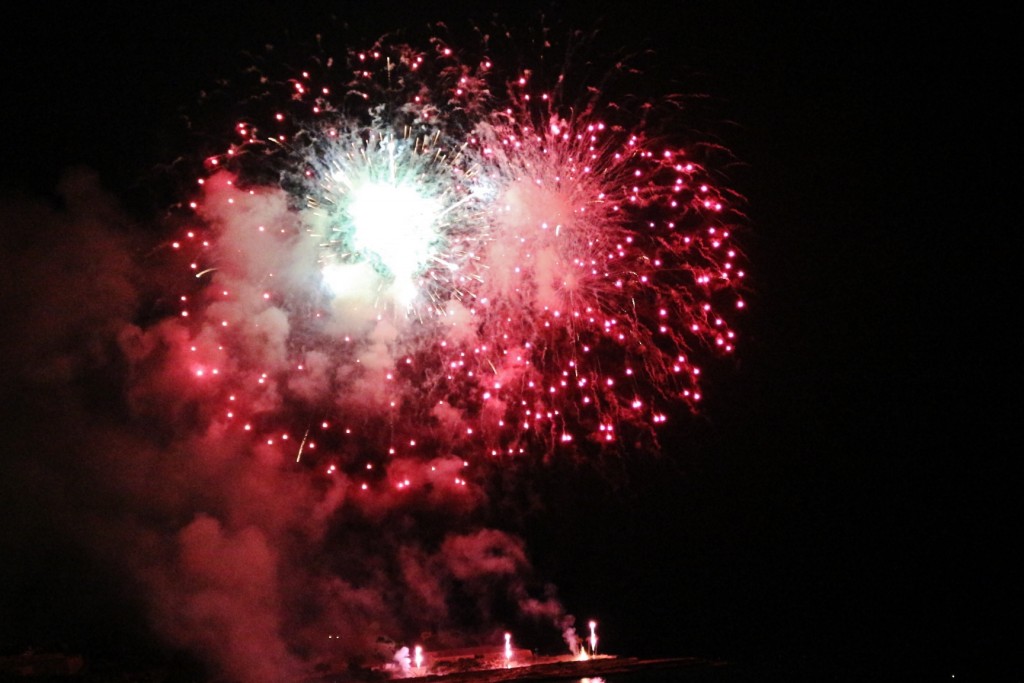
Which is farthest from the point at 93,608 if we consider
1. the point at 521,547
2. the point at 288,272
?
the point at 521,547

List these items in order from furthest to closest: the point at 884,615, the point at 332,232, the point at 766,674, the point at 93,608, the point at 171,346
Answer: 1. the point at 884,615
2. the point at 766,674
3. the point at 93,608
4. the point at 171,346
5. the point at 332,232

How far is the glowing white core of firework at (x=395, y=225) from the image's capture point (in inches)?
352

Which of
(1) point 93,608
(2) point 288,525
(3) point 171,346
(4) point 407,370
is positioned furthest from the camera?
(2) point 288,525

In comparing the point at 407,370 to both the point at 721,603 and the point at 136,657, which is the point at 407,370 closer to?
the point at 136,657

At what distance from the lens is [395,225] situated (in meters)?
9.12

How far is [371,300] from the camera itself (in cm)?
984

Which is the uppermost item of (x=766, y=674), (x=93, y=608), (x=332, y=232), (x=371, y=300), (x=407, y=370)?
(x=332, y=232)

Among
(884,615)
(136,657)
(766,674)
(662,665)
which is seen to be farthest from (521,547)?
(884,615)

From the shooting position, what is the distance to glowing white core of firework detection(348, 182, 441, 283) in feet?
29.4

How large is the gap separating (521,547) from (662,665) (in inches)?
167

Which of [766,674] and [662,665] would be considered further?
[662,665]

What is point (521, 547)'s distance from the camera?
17641 millimetres

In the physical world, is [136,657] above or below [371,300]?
below

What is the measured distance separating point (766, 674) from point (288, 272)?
13.3 meters
